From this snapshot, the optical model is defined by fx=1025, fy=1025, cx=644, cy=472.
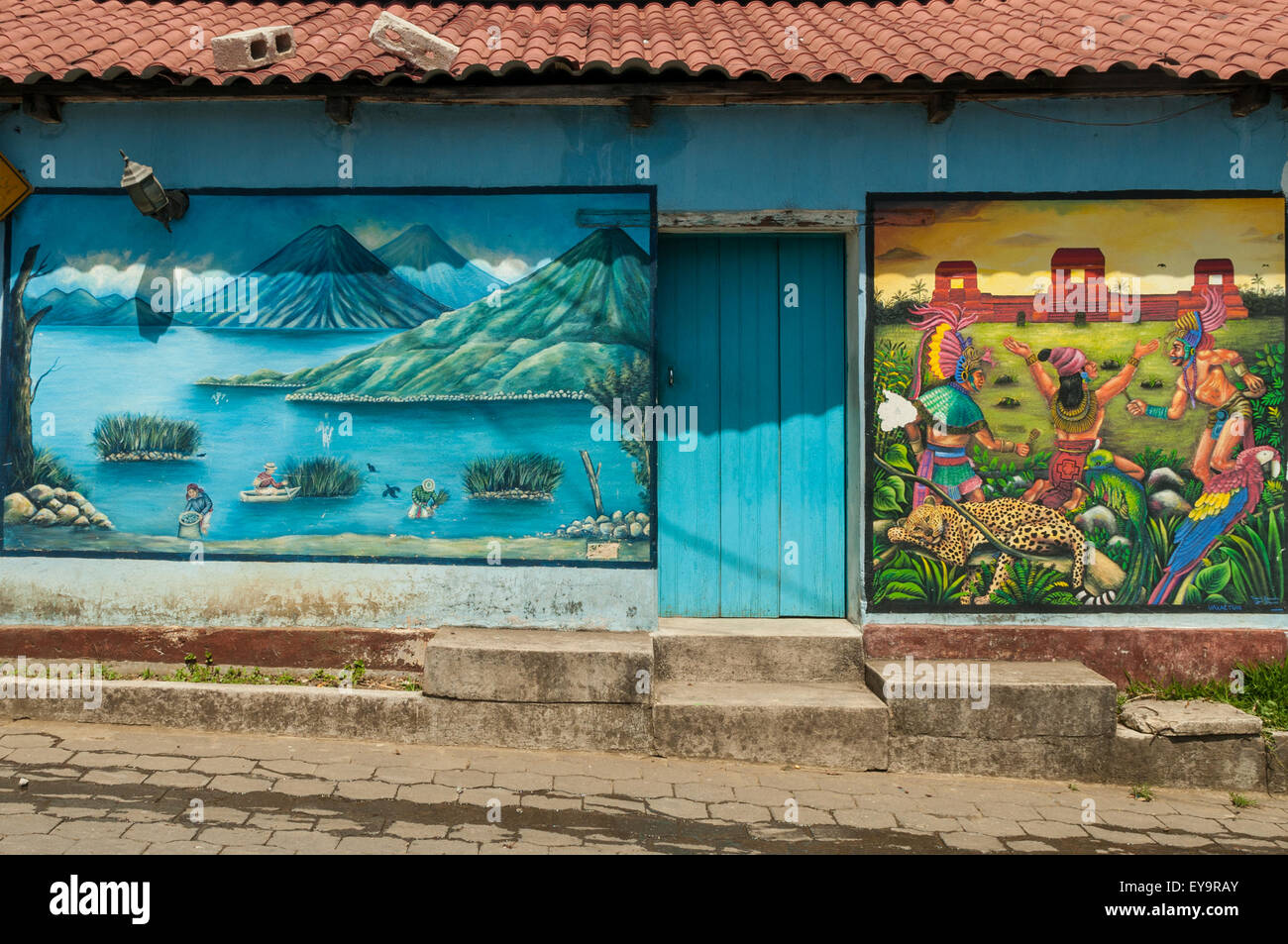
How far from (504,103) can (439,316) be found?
1421 mm

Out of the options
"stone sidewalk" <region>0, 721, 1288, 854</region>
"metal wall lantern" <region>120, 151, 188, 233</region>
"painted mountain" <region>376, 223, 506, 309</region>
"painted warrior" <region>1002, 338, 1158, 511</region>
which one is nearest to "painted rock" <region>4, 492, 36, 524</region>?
"stone sidewalk" <region>0, 721, 1288, 854</region>

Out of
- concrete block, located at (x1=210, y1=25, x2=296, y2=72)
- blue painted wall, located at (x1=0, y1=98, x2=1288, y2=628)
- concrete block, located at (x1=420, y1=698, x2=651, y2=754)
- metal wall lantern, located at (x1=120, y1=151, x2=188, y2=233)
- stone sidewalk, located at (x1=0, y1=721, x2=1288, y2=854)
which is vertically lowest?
stone sidewalk, located at (x1=0, y1=721, x2=1288, y2=854)

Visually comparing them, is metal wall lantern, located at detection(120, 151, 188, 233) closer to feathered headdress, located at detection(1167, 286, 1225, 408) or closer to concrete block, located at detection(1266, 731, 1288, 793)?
feathered headdress, located at detection(1167, 286, 1225, 408)

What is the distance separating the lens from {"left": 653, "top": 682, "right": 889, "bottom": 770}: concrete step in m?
5.87

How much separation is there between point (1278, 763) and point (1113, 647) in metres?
1.07

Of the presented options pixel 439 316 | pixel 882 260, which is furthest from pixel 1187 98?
pixel 439 316

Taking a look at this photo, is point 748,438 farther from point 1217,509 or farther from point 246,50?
point 246,50

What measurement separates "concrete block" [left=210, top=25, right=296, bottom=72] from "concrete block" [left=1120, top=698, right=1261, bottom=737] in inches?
258

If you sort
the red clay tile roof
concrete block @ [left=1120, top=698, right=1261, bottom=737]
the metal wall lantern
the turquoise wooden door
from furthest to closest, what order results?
1. the turquoise wooden door
2. the metal wall lantern
3. the red clay tile roof
4. concrete block @ [left=1120, top=698, right=1261, bottom=737]

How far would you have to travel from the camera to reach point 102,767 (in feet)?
17.9

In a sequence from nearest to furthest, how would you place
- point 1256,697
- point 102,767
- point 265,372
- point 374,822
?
point 374,822 → point 102,767 → point 1256,697 → point 265,372

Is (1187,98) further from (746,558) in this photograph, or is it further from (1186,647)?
(746,558)

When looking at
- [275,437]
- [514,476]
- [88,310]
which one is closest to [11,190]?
[88,310]

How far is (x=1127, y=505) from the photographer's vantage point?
6551 millimetres
